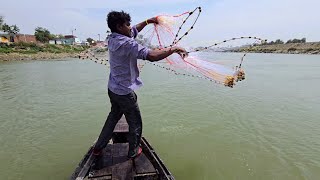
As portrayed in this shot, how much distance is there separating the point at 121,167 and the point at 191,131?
16.5 feet

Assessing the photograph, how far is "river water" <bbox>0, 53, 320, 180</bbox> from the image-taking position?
6.82m

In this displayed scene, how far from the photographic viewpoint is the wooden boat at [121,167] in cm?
446

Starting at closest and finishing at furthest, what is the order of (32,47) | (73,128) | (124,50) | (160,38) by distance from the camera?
(124,50), (160,38), (73,128), (32,47)

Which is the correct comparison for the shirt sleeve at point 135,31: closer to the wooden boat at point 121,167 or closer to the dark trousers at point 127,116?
the dark trousers at point 127,116

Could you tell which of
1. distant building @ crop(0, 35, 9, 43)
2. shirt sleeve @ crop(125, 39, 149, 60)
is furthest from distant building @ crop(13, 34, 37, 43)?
shirt sleeve @ crop(125, 39, 149, 60)

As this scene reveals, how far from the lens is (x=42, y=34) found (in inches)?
3189

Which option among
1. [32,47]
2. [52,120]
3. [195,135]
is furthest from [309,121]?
[32,47]

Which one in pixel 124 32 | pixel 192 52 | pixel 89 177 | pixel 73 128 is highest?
pixel 124 32

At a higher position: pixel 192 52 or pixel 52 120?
pixel 192 52

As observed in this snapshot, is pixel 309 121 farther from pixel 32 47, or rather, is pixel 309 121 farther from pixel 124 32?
pixel 32 47

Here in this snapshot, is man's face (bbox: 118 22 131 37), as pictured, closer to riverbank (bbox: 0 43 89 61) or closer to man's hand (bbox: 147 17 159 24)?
man's hand (bbox: 147 17 159 24)

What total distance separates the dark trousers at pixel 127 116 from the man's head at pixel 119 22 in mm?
969

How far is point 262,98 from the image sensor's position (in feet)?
46.4

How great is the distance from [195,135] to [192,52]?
15.9 ft
